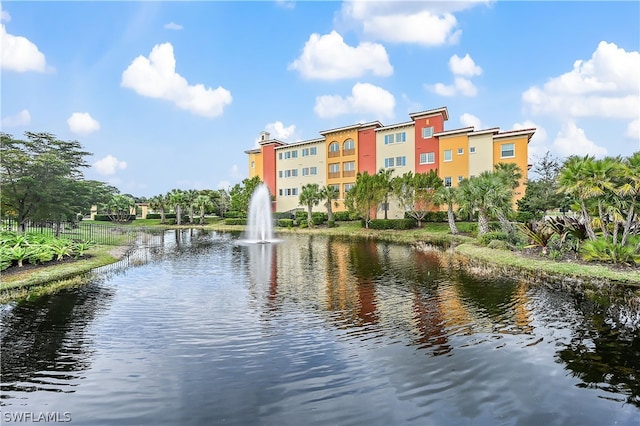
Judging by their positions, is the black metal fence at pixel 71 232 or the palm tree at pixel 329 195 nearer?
the black metal fence at pixel 71 232

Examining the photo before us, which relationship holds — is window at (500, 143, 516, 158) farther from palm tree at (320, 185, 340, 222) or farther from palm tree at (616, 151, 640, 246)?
palm tree at (616, 151, 640, 246)

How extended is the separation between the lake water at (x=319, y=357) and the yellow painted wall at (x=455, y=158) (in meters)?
31.6

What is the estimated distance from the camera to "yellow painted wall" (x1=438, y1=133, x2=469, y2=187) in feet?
137

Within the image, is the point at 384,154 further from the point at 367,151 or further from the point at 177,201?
the point at 177,201

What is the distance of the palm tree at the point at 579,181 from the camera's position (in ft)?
54.6

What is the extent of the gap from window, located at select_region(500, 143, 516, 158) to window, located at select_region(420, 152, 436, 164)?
7518 millimetres

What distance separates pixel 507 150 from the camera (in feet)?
131

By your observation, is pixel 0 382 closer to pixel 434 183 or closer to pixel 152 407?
pixel 152 407

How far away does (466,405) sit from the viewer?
18.0 ft

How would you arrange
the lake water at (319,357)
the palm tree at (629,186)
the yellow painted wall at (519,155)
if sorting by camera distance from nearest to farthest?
the lake water at (319,357), the palm tree at (629,186), the yellow painted wall at (519,155)

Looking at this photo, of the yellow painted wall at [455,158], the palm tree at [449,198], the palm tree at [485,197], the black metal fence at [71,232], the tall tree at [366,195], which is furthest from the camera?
the yellow painted wall at [455,158]

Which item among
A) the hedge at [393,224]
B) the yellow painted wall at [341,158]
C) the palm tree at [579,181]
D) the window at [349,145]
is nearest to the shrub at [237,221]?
the yellow painted wall at [341,158]

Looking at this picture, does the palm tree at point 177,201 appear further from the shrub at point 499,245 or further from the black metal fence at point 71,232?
the shrub at point 499,245

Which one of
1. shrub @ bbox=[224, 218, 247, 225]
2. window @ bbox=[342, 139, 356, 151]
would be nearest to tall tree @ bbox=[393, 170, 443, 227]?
window @ bbox=[342, 139, 356, 151]
